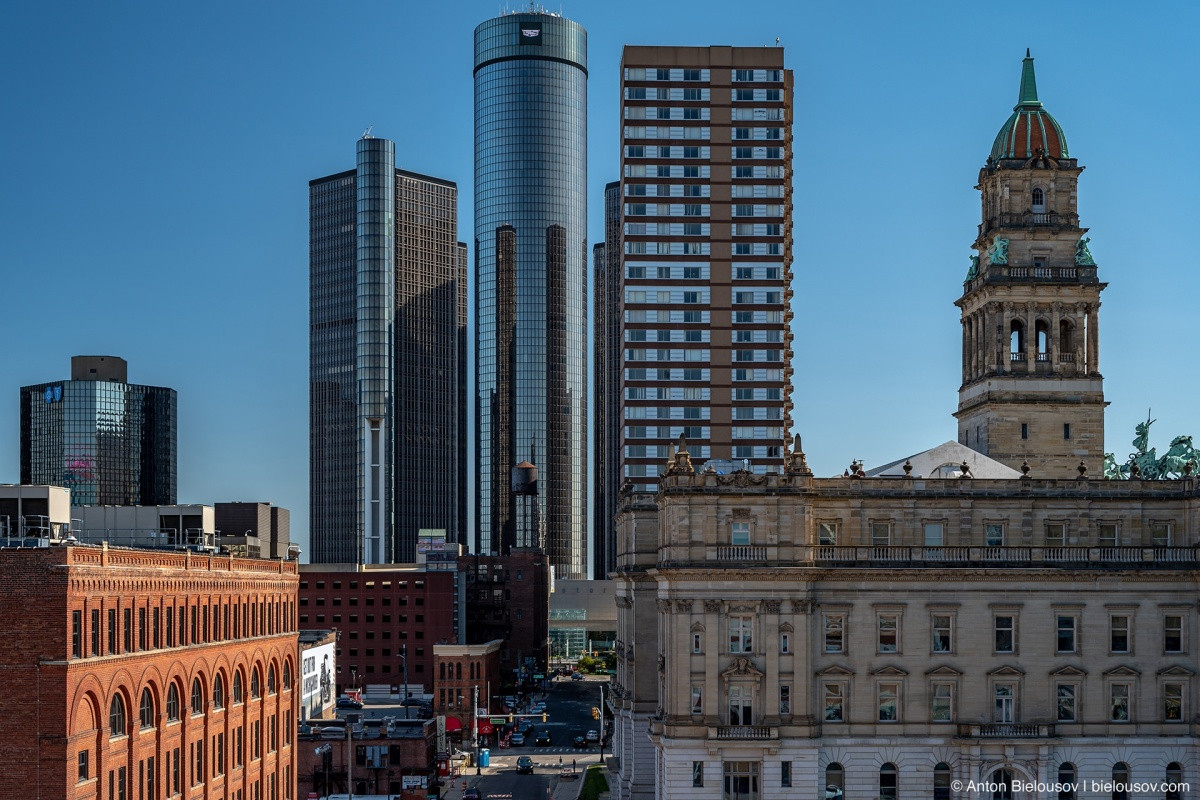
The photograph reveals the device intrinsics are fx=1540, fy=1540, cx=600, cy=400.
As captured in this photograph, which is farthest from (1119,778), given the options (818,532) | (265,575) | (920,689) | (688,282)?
(688,282)

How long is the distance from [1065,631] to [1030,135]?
1885 inches

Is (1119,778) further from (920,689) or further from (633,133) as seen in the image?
(633,133)

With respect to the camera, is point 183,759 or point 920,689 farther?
point 920,689

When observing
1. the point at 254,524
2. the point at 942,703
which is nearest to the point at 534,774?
the point at 254,524

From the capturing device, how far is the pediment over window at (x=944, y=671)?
10581 cm

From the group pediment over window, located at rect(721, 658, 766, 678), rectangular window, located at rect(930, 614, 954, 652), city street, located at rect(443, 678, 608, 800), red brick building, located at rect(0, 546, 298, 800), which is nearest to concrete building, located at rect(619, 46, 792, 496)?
city street, located at rect(443, 678, 608, 800)

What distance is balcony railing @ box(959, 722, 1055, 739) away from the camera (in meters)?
105

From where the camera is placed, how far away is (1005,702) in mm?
106500

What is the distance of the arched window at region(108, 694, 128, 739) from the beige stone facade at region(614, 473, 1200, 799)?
39.4 metres

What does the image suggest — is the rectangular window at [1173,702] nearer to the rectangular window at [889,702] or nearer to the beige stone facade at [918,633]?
the beige stone facade at [918,633]

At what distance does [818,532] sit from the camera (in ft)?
358

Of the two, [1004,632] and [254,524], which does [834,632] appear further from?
[254,524]

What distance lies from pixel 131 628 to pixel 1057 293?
8465 cm

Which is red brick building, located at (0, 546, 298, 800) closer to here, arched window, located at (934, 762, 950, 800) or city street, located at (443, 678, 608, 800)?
city street, located at (443, 678, 608, 800)
